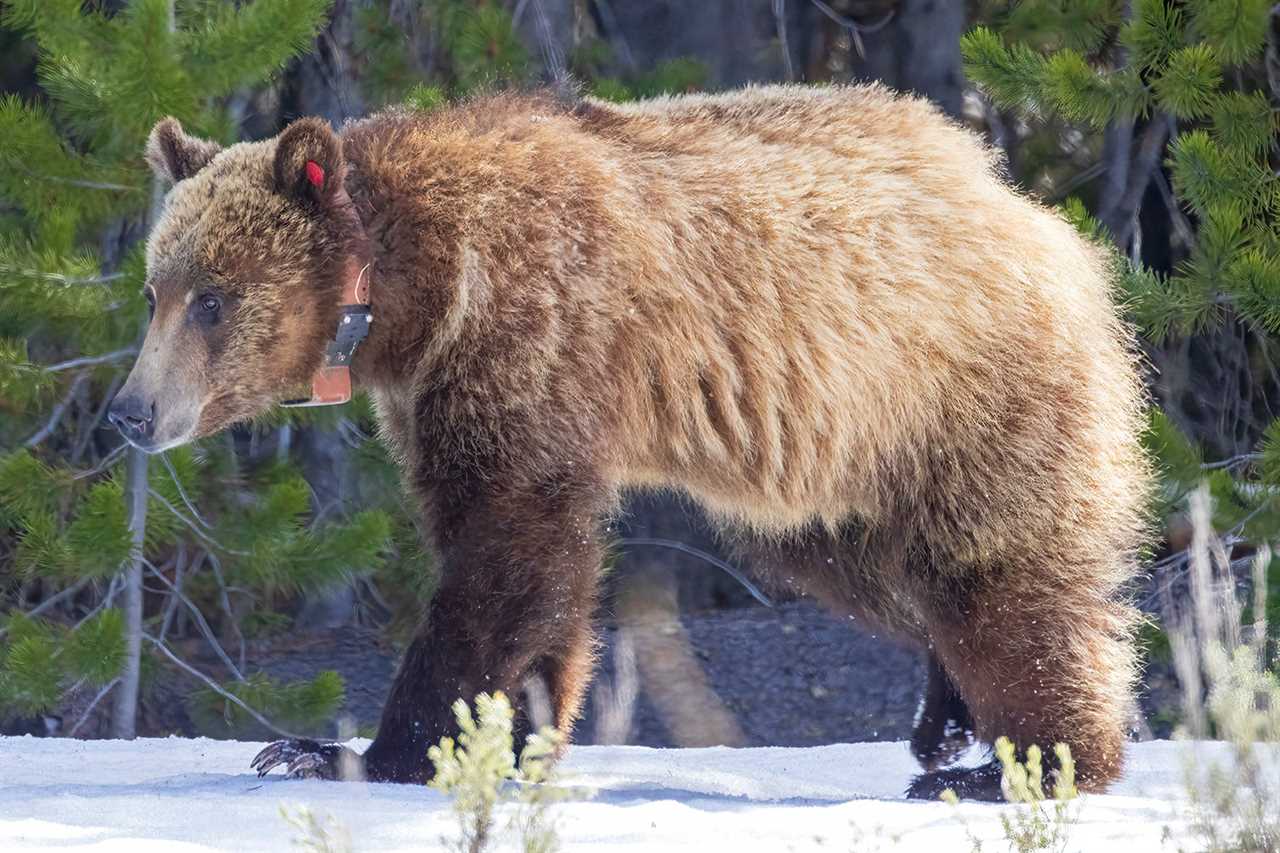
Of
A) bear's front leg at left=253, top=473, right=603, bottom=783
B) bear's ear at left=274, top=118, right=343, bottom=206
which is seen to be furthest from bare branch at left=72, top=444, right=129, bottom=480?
bear's front leg at left=253, top=473, right=603, bottom=783

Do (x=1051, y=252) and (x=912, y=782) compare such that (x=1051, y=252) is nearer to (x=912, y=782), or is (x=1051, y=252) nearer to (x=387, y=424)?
(x=912, y=782)

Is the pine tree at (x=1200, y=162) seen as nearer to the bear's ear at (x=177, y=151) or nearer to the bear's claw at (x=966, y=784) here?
the bear's claw at (x=966, y=784)

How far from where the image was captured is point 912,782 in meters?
5.41

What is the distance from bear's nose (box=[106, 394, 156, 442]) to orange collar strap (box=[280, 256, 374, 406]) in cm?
49

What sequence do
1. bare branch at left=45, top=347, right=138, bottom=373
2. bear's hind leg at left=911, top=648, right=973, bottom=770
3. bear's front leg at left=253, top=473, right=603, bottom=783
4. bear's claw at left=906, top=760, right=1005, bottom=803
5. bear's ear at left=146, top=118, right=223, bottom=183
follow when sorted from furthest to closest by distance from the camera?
bare branch at left=45, top=347, right=138, bottom=373, bear's hind leg at left=911, top=648, right=973, bottom=770, bear's ear at left=146, top=118, right=223, bottom=183, bear's claw at left=906, top=760, right=1005, bottom=803, bear's front leg at left=253, top=473, right=603, bottom=783

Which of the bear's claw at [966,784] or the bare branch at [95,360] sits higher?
the bare branch at [95,360]

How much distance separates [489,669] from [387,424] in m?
0.95

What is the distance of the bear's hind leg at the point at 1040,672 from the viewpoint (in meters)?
4.98

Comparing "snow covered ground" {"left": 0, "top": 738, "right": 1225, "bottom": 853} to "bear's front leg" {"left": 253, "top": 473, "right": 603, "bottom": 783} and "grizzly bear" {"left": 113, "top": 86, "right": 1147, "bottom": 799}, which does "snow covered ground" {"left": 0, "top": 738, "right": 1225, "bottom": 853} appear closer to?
"bear's front leg" {"left": 253, "top": 473, "right": 603, "bottom": 783}

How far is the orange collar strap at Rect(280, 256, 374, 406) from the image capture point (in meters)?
4.82

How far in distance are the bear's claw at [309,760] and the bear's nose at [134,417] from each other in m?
0.92

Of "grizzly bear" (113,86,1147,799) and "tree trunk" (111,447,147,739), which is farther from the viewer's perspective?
"tree trunk" (111,447,147,739)

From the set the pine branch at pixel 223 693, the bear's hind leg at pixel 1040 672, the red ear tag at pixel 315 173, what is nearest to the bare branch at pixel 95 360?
the pine branch at pixel 223 693

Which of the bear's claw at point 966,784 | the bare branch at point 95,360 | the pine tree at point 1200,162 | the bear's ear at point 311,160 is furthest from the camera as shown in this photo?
the bare branch at point 95,360
